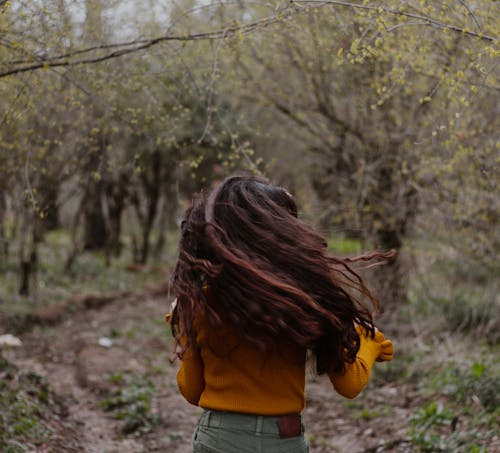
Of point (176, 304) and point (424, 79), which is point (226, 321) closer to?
point (176, 304)

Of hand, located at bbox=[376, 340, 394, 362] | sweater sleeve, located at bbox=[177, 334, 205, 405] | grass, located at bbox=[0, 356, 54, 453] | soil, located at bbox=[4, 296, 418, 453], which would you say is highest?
hand, located at bbox=[376, 340, 394, 362]

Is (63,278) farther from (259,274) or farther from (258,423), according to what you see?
(259,274)

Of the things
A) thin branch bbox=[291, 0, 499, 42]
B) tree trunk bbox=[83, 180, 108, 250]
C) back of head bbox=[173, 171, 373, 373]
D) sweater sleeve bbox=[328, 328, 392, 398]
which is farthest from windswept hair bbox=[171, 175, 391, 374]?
tree trunk bbox=[83, 180, 108, 250]

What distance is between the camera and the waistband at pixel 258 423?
89.9 inches

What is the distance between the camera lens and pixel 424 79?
7.34 meters

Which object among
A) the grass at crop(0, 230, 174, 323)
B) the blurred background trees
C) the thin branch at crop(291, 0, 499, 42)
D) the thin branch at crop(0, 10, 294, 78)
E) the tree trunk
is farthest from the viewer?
the tree trunk

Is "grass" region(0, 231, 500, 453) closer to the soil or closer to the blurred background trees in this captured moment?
the soil

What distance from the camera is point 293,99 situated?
32.2 feet

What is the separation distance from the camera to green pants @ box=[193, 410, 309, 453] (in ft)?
7.47

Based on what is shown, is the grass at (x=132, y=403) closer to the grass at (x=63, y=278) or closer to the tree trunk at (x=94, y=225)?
the grass at (x=63, y=278)

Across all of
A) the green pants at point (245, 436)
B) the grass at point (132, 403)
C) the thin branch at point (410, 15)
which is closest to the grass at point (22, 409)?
the grass at point (132, 403)

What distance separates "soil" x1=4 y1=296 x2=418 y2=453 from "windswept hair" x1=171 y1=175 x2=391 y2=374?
3.46 m

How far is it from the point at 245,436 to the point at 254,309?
0.47m

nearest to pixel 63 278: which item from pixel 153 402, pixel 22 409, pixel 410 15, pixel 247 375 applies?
pixel 153 402
